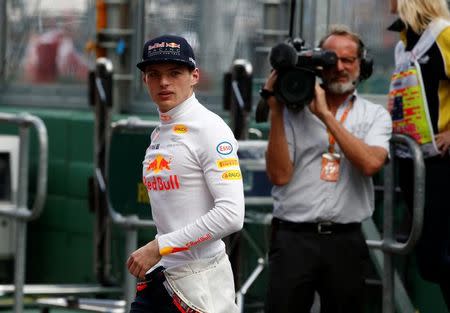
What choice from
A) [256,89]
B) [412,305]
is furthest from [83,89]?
[412,305]

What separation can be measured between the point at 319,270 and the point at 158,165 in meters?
1.49

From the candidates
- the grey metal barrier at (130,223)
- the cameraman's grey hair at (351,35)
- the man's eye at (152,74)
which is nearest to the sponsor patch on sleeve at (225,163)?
the man's eye at (152,74)

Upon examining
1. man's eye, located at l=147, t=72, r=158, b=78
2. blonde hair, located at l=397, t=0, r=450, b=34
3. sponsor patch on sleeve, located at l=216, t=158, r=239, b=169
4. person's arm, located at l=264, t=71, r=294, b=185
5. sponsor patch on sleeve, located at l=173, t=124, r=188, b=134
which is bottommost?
person's arm, located at l=264, t=71, r=294, b=185

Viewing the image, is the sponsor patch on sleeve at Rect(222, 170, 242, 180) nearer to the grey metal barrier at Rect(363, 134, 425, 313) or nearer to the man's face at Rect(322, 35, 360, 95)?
the man's face at Rect(322, 35, 360, 95)

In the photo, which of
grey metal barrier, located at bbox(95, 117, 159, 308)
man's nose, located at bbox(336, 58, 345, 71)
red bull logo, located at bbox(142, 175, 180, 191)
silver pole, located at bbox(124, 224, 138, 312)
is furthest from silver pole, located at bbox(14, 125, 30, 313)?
red bull logo, located at bbox(142, 175, 180, 191)

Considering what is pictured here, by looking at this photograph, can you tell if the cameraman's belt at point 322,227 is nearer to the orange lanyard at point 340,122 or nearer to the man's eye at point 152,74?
the orange lanyard at point 340,122

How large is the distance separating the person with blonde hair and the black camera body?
47cm

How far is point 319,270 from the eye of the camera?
6.31 m

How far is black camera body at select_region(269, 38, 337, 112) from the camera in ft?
20.7

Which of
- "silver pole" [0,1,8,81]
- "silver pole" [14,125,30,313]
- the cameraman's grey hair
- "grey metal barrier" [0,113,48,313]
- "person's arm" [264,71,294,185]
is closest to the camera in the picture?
"person's arm" [264,71,294,185]

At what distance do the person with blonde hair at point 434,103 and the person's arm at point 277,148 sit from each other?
0.68 meters

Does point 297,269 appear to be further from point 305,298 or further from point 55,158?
point 55,158

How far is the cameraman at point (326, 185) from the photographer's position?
248 inches

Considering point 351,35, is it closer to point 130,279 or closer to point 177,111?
point 177,111
